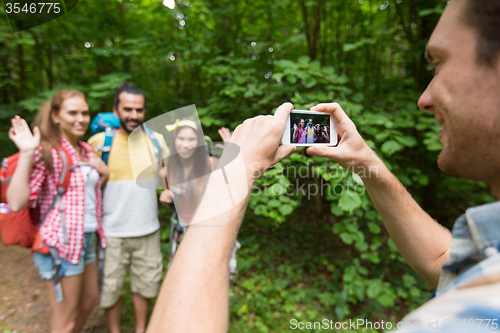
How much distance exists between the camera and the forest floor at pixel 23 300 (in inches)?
105

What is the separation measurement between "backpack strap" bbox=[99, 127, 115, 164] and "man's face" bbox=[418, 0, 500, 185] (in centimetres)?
241

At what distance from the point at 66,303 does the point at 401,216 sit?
7.95 feet

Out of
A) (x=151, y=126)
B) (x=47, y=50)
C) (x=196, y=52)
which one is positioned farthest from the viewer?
(x=47, y=50)

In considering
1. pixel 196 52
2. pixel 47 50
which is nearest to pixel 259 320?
pixel 196 52

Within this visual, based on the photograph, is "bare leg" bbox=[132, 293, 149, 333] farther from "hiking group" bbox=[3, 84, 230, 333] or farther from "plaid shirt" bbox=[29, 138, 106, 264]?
"plaid shirt" bbox=[29, 138, 106, 264]

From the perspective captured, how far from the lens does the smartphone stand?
3.99 ft

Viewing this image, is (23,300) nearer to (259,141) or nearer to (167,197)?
(167,197)

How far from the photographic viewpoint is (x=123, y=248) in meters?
2.32

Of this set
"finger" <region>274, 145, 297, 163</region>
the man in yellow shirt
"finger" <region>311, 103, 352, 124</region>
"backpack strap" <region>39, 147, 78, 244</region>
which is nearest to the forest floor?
the man in yellow shirt

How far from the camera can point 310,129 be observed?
1.24 meters

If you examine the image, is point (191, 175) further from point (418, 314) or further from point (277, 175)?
point (418, 314)

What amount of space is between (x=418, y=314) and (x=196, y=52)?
387cm

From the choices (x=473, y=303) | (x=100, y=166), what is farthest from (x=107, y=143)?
(x=473, y=303)

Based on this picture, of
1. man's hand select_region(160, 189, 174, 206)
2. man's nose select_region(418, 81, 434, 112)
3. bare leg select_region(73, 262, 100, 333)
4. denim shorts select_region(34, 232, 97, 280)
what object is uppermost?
man's nose select_region(418, 81, 434, 112)
